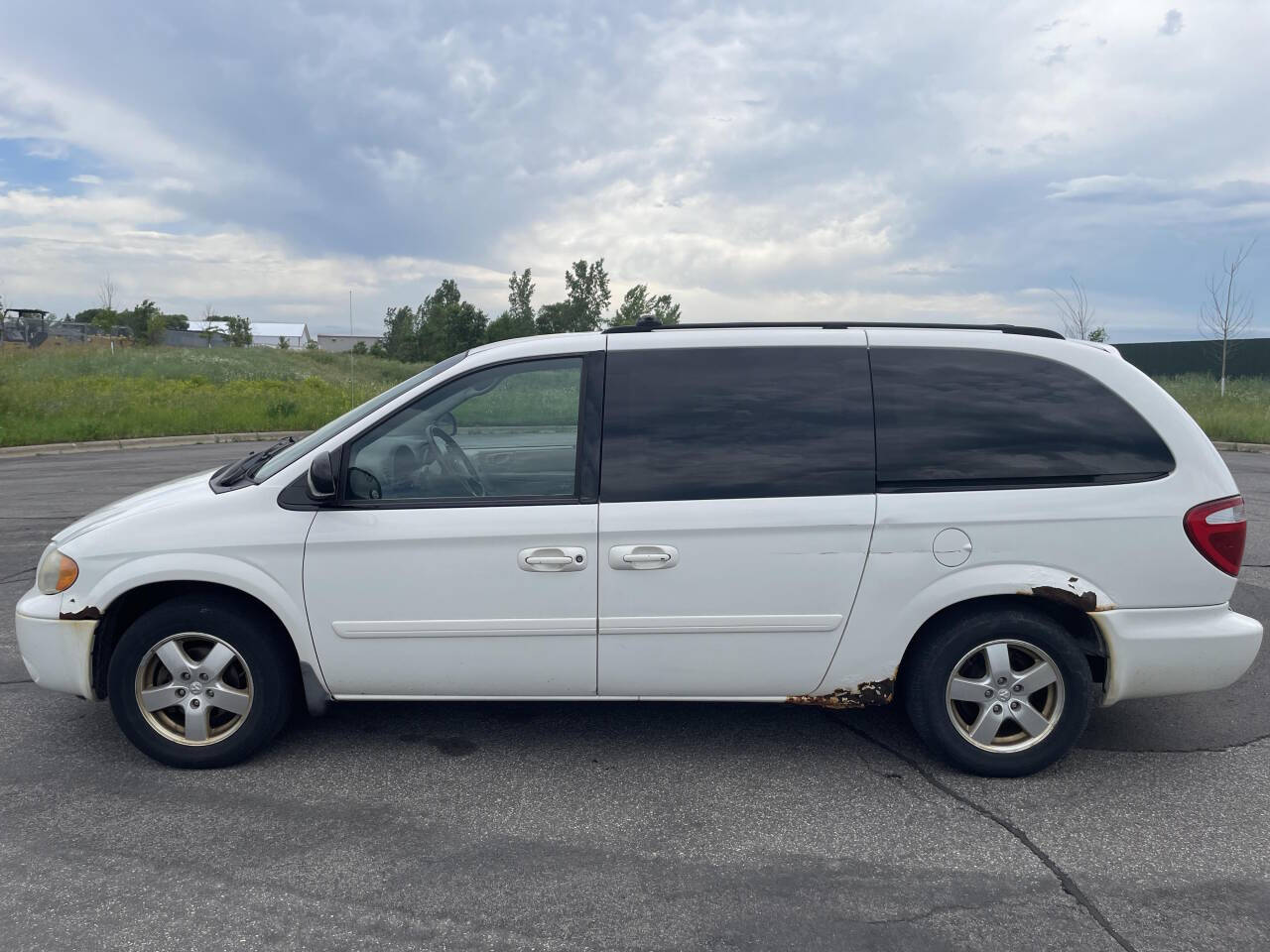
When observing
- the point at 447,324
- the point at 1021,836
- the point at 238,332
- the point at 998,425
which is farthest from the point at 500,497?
the point at 238,332

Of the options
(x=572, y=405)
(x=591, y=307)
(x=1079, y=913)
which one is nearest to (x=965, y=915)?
(x=1079, y=913)

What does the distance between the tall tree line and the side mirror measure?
32656 millimetres

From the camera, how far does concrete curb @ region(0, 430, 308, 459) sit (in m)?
17.7

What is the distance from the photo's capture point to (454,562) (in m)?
3.81

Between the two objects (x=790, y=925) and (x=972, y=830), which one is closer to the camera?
(x=790, y=925)

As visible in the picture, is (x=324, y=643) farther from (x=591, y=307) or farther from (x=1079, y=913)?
(x=591, y=307)

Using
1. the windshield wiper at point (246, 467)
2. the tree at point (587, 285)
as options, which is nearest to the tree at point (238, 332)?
the tree at point (587, 285)

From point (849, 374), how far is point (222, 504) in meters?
2.60

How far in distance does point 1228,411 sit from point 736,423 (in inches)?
904

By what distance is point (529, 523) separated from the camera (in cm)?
379

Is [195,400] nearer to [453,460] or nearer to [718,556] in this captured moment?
[453,460]

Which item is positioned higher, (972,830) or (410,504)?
(410,504)

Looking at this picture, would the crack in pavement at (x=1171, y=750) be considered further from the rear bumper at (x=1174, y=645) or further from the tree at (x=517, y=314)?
the tree at (x=517, y=314)

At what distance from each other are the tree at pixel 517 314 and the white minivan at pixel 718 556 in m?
46.0
